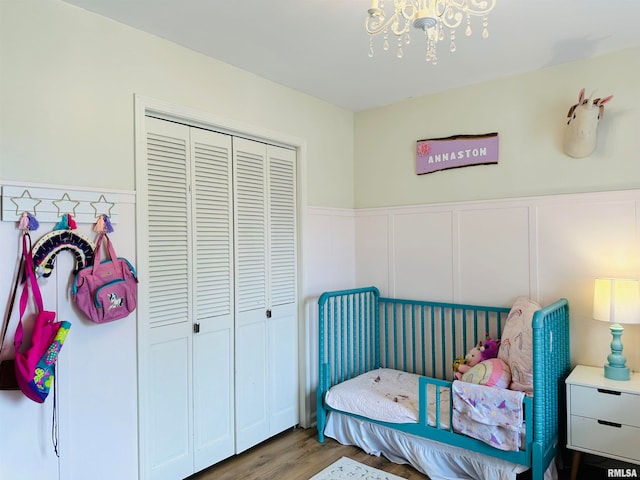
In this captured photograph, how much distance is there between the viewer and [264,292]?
117 inches

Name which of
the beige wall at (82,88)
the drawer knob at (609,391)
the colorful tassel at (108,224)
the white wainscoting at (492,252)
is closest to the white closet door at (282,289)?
the white wainscoting at (492,252)

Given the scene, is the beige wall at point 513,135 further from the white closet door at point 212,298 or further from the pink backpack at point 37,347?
the pink backpack at point 37,347

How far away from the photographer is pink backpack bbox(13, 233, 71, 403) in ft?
5.68

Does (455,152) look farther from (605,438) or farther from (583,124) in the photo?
(605,438)

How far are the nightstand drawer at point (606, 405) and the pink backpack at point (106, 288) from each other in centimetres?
234

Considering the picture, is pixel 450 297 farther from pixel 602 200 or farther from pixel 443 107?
pixel 443 107

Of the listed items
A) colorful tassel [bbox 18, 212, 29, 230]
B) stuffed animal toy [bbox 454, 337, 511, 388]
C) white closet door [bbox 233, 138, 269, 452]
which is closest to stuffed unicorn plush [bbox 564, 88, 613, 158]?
stuffed animal toy [bbox 454, 337, 511, 388]

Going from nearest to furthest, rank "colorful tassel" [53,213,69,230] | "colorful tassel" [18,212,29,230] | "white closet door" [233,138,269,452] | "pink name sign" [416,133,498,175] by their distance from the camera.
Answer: "colorful tassel" [18,212,29,230] < "colorful tassel" [53,213,69,230] < "white closet door" [233,138,269,452] < "pink name sign" [416,133,498,175]

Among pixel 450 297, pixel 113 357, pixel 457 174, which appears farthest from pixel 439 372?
pixel 113 357

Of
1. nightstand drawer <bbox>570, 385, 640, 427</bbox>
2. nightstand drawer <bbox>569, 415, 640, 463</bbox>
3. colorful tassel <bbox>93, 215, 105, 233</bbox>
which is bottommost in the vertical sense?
nightstand drawer <bbox>569, 415, 640, 463</bbox>

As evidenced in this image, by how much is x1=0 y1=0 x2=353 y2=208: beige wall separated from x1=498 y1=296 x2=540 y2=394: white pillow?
2056 mm

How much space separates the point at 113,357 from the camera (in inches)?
84.4

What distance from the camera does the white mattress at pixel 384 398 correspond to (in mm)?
2609

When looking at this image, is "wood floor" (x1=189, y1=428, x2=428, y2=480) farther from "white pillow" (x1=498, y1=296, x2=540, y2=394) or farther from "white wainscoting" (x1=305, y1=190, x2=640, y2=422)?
"white pillow" (x1=498, y1=296, x2=540, y2=394)
